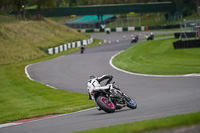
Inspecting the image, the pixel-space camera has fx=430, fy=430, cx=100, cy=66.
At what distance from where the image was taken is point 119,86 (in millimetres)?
24062

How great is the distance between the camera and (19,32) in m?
61.1

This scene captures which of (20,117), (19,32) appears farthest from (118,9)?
(20,117)

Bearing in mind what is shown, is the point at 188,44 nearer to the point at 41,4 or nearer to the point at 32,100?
the point at 32,100

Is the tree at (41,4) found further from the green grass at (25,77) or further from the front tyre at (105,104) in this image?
the front tyre at (105,104)

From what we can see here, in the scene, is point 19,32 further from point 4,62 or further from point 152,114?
point 152,114

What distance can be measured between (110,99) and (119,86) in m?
10.3

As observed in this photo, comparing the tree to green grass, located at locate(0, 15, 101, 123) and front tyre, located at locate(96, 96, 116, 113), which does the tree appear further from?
front tyre, located at locate(96, 96, 116, 113)

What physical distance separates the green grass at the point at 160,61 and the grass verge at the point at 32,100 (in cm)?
777

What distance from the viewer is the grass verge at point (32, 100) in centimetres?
1602

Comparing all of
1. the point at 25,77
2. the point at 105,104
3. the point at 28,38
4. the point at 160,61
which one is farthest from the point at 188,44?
the point at 105,104

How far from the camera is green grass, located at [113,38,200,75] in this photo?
28.7m

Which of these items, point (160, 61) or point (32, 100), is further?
point (160, 61)

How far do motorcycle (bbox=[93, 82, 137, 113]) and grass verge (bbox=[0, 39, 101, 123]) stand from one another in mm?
2538

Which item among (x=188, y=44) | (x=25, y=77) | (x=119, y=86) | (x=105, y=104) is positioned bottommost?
(x=25, y=77)
